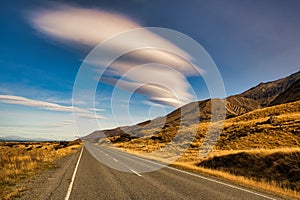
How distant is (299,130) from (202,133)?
23.0m

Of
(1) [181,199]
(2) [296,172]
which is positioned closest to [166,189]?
(1) [181,199]

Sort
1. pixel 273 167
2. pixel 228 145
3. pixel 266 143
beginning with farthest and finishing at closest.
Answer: pixel 228 145 < pixel 266 143 < pixel 273 167

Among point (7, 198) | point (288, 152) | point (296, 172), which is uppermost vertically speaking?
point (288, 152)

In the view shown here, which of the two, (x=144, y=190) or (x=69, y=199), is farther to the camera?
(x=144, y=190)

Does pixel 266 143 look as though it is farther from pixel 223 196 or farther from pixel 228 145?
pixel 223 196

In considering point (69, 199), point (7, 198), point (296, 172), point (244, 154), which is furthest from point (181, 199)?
point (244, 154)

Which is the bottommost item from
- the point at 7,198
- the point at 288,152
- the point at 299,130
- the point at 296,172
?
the point at 7,198

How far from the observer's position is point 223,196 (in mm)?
8430

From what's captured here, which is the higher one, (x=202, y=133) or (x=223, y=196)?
(x=202, y=133)

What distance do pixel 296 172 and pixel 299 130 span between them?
22970 millimetres

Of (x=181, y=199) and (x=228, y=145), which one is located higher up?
(x=228, y=145)

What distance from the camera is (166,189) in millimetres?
9328

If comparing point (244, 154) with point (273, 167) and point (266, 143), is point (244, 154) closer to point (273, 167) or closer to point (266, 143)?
point (273, 167)

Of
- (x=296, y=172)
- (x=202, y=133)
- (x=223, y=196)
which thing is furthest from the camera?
(x=202, y=133)
